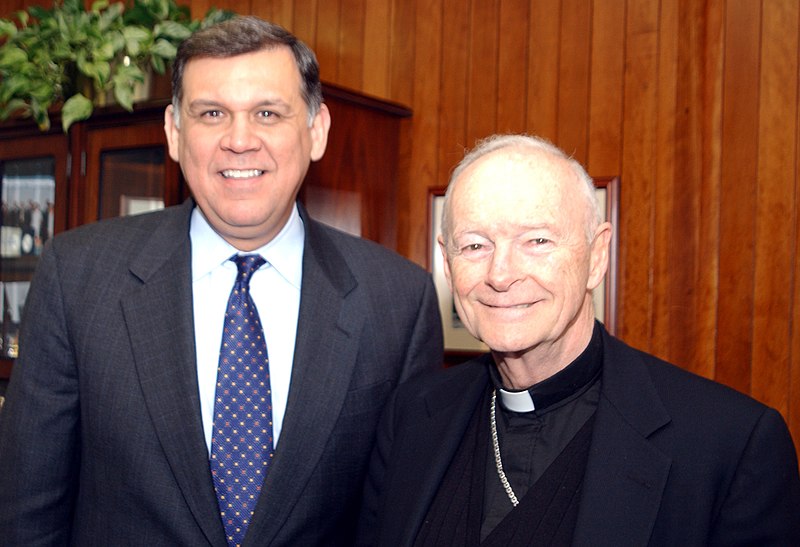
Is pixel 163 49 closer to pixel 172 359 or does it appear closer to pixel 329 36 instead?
pixel 329 36

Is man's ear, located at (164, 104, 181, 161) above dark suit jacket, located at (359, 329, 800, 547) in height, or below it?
above

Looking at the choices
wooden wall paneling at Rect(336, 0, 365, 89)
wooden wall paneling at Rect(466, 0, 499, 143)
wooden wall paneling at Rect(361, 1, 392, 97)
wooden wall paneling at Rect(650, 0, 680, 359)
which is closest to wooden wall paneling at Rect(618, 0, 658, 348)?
wooden wall paneling at Rect(650, 0, 680, 359)

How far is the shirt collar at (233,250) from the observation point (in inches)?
75.9

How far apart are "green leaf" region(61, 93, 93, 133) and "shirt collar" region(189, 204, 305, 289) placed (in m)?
1.32

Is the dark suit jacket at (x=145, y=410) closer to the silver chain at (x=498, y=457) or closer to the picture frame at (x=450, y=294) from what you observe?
the silver chain at (x=498, y=457)

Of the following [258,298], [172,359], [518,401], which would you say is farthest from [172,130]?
[518,401]

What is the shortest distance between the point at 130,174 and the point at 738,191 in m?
2.08

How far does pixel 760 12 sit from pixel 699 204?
636mm

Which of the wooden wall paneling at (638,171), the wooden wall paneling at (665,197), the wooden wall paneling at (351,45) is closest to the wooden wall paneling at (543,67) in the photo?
the wooden wall paneling at (638,171)

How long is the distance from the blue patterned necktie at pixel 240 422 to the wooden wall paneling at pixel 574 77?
171 cm

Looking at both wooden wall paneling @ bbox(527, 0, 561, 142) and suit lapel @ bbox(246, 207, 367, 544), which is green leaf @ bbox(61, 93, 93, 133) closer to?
suit lapel @ bbox(246, 207, 367, 544)

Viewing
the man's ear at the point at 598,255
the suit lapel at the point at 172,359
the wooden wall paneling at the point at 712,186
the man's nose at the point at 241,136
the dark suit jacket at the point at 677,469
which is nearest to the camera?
the dark suit jacket at the point at 677,469

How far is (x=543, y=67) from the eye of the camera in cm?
326

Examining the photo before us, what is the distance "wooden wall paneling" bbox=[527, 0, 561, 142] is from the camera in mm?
3230
